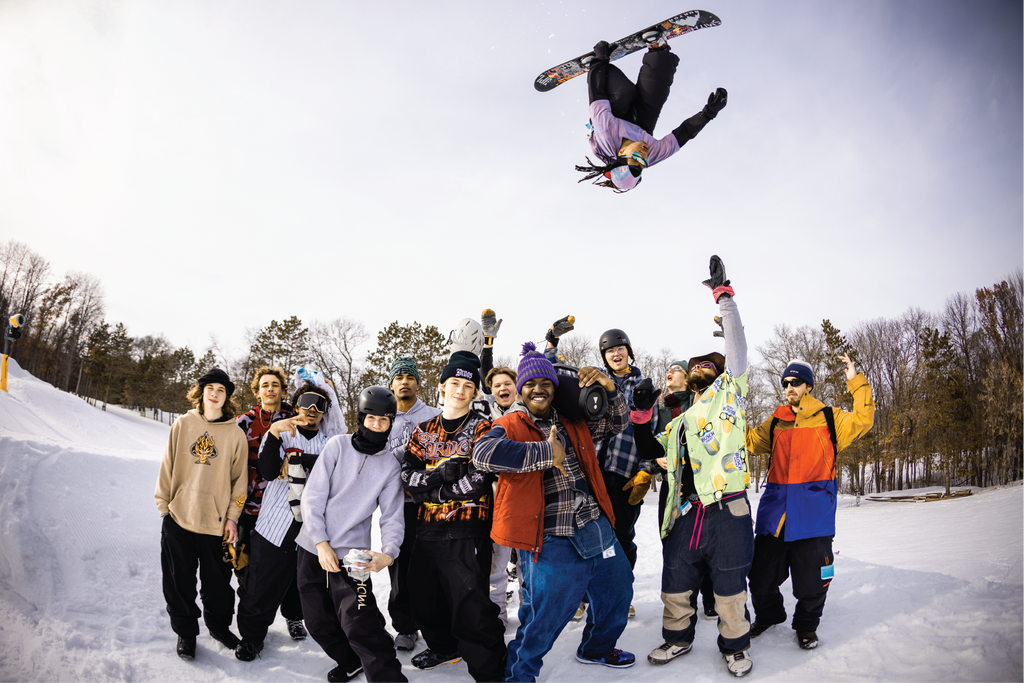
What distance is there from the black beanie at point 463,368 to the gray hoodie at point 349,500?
74 cm

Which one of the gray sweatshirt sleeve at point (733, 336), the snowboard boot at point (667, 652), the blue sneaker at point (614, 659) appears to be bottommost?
the blue sneaker at point (614, 659)

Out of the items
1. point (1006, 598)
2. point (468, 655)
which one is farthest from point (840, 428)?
point (468, 655)

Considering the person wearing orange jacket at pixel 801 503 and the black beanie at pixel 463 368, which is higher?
the black beanie at pixel 463 368

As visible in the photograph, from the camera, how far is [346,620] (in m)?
2.93

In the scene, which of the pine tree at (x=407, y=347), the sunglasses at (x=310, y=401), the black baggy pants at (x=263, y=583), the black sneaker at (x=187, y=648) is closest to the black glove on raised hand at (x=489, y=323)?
the sunglasses at (x=310, y=401)

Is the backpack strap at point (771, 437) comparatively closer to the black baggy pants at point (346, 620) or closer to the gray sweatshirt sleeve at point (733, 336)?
the gray sweatshirt sleeve at point (733, 336)

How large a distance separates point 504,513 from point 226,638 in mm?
2606

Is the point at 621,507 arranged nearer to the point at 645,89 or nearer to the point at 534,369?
the point at 534,369

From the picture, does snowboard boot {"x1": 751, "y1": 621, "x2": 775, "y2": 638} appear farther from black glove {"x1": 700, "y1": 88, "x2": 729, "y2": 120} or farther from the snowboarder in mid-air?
black glove {"x1": 700, "y1": 88, "x2": 729, "y2": 120}

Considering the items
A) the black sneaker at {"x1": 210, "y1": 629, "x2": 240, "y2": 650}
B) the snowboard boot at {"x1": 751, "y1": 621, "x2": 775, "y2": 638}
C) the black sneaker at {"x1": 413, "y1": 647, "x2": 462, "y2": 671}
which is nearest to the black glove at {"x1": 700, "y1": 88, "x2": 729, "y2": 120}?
the snowboard boot at {"x1": 751, "y1": 621, "x2": 775, "y2": 638}

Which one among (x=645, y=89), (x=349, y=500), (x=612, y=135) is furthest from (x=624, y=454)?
(x=645, y=89)

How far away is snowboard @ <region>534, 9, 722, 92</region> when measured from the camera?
284 centimetres

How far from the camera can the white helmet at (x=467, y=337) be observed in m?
5.04

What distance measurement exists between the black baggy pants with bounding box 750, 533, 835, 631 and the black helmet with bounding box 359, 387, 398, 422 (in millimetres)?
2981
